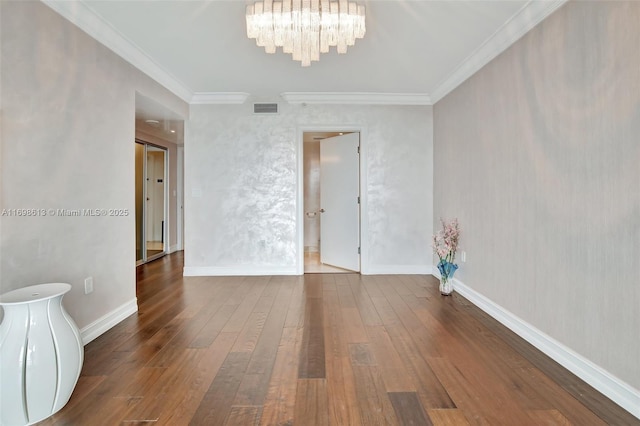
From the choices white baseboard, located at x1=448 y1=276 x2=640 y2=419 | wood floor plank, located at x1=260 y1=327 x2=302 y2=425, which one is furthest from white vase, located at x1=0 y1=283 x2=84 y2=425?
white baseboard, located at x1=448 y1=276 x2=640 y2=419

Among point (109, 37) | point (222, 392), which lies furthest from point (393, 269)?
point (109, 37)

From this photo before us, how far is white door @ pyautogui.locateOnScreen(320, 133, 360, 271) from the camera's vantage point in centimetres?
462

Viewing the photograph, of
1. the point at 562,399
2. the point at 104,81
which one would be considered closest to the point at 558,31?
the point at 562,399

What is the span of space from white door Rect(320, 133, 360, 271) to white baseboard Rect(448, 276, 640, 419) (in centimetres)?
205

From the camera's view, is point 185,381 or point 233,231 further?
point 233,231

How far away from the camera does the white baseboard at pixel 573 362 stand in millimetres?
1649

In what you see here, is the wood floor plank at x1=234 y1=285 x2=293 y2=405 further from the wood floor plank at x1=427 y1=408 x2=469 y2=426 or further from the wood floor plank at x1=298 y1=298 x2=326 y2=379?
the wood floor plank at x1=427 y1=408 x2=469 y2=426

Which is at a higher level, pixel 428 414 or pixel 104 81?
pixel 104 81

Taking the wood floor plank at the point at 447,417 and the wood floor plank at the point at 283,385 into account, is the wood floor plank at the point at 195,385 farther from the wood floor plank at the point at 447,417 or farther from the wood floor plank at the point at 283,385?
the wood floor plank at the point at 447,417

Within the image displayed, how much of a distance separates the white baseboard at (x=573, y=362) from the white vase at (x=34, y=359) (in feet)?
9.42

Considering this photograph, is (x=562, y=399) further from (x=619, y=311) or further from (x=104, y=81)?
(x=104, y=81)

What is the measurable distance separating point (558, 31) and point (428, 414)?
2.52 meters

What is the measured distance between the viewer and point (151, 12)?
7.90ft

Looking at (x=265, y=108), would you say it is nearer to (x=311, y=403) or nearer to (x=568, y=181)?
(x=568, y=181)
